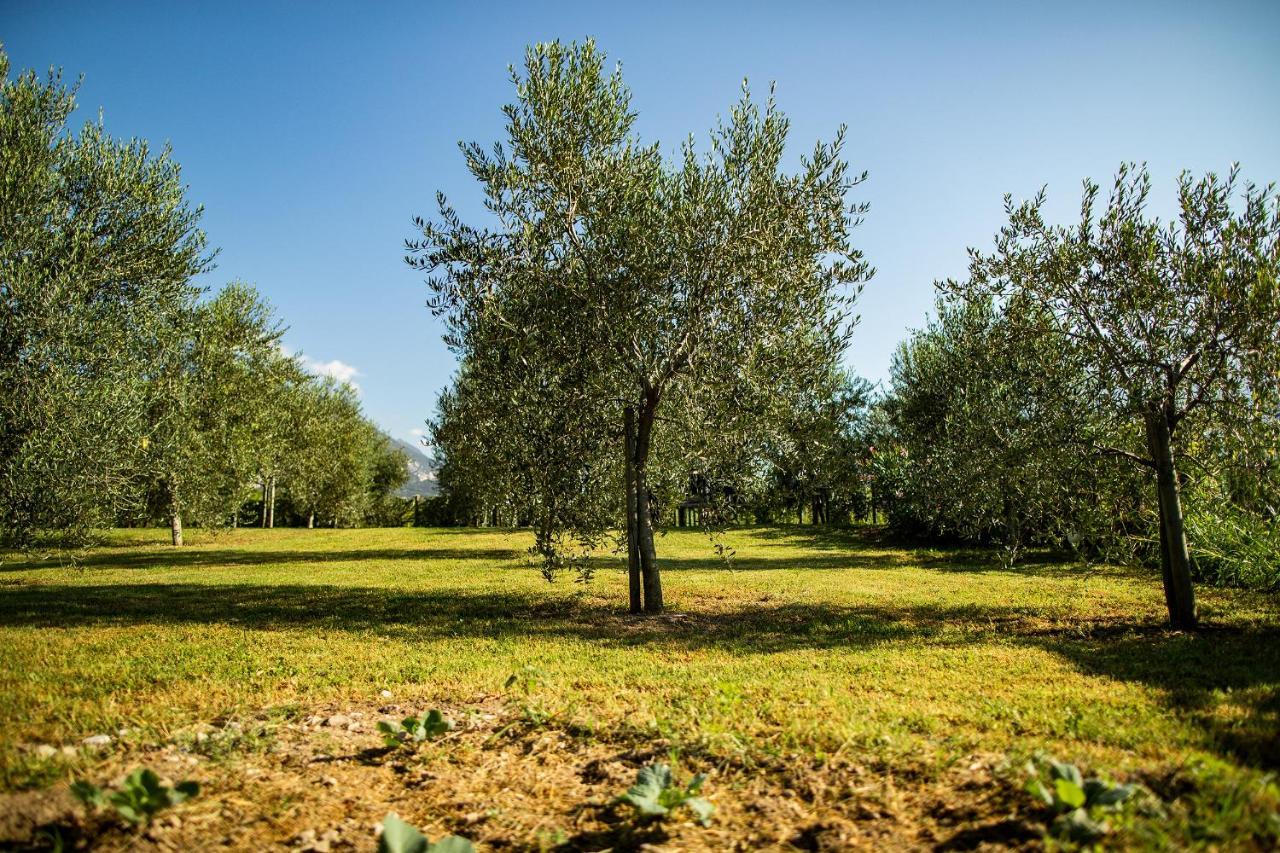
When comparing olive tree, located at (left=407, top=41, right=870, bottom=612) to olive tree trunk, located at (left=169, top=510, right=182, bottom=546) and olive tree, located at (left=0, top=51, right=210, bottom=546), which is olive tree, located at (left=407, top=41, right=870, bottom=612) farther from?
olive tree trunk, located at (left=169, top=510, right=182, bottom=546)

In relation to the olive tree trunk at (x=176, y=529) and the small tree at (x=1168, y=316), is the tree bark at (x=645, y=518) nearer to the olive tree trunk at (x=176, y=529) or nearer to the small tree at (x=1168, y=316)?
the small tree at (x=1168, y=316)

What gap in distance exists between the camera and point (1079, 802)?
336 cm

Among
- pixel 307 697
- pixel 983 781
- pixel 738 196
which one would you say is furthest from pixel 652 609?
pixel 983 781

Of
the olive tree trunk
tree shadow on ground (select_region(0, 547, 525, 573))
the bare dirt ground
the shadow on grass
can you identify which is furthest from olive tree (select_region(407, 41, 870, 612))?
the olive tree trunk

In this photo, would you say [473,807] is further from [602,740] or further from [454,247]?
[454,247]

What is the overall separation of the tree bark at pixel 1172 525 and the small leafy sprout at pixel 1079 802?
29.7 ft

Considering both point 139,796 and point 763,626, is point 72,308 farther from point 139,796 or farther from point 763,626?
point 763,626

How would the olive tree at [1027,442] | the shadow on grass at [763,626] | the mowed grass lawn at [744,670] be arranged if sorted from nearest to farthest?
the mowed grass lawn at [744,670], the shadow on grass at [763,626], the olive tree at [1027,442]

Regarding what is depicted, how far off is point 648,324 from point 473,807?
925cm

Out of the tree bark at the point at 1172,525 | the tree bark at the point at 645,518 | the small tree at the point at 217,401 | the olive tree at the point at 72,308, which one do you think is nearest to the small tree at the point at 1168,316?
the tree bark at the point at 1172,525

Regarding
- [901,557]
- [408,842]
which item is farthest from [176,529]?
[408,842]

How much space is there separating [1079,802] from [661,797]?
7.52 ft

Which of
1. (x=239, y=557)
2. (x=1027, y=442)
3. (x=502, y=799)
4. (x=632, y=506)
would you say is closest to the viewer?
(x=502, y=799)

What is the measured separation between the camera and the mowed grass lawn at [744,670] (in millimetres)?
4652
